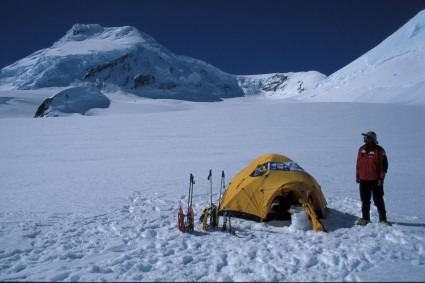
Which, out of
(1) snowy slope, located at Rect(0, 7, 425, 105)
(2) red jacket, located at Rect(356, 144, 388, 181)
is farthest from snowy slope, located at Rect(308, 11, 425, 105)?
(2) red jacket, located at Rect(356, 144, 388, 181)

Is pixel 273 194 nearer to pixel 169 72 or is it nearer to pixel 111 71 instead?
pixel 111 71

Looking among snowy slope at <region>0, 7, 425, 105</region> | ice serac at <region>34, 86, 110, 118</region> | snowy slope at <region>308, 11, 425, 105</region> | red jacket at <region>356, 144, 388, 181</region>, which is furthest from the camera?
ice serac at <region>34, 86, 110, 118</region>

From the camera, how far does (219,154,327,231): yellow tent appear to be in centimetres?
676

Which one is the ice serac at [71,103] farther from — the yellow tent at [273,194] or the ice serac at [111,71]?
the ice serac at [111,71]

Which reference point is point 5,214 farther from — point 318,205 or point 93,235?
point 318,205

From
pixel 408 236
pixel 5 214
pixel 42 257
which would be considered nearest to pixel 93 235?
pixel 42 257

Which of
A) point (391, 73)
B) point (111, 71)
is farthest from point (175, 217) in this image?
point (111, 71)

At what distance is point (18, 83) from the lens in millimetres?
135000

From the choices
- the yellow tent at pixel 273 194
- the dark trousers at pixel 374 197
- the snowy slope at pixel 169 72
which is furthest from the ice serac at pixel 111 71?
the dark trousers at pixel 374 197

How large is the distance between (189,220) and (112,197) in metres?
3.60

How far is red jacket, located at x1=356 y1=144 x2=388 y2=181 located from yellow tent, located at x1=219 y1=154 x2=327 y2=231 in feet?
3.38

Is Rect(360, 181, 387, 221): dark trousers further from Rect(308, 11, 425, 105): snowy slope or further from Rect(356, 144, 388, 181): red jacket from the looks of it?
Rect(308, 11, 425, 105): snowy slope

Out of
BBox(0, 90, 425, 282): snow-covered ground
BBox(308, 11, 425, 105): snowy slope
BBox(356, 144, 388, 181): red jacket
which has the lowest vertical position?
BBox(0, 90, 425, 282): snow-covered ground

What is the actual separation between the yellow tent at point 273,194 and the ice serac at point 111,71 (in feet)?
461
